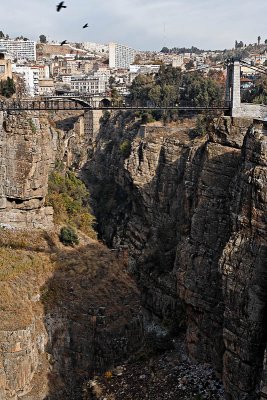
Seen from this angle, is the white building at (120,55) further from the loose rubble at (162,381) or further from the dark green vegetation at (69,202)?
the loose rubble at (162,381)

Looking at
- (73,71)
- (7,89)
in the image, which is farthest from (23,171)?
(73,71)

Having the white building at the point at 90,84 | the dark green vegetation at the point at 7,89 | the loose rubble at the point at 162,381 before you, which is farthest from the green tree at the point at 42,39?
the loose rubble at the point at 162,381

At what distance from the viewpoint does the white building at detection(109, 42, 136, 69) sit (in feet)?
314

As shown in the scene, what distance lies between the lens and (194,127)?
32.1m

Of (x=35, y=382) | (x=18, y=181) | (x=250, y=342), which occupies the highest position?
(x=18, y=181)

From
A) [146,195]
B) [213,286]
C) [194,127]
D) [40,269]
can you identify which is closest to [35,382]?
[40,269]

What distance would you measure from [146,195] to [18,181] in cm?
928

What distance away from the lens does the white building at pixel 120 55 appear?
95.7 metres

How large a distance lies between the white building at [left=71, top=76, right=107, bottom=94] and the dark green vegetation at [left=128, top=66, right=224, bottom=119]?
18.3 m

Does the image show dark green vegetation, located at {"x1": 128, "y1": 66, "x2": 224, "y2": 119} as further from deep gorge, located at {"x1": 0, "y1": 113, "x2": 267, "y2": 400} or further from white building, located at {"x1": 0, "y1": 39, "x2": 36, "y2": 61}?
white building, located at {"x1": 0, "y1": 39, "x2": 36, "y2": 61}

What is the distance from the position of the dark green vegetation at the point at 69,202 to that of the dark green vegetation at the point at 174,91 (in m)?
8.24

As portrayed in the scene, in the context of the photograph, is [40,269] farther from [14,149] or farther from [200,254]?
[200,254]

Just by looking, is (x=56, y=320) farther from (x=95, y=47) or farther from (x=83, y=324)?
(x=95, y=47)

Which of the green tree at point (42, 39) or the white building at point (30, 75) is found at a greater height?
the green tree at point (42, 39)
